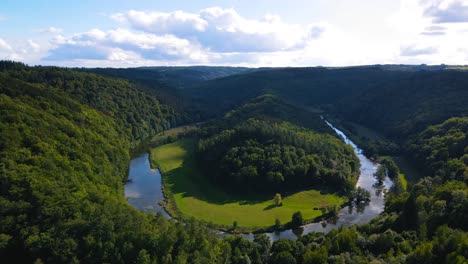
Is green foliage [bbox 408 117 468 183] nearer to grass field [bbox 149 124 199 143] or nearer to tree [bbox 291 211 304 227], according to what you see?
tree [bbox 291 211 304 227]

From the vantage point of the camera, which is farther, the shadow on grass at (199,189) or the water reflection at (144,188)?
the shadow on grass at (199,189)

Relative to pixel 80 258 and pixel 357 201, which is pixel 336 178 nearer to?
→ pixel 357 201

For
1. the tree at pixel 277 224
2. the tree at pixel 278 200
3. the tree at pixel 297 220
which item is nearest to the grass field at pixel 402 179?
the tree at pixel 278 200

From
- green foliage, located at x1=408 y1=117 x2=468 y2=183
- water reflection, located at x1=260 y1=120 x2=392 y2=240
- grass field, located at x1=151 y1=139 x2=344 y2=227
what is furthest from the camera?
green foliage, located at x1=408 y1=117 x2=468 y2=183

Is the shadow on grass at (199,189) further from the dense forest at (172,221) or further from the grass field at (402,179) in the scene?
the grass field at (402,179)

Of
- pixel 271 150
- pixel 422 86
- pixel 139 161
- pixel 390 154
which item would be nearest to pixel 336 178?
pixel 271 150

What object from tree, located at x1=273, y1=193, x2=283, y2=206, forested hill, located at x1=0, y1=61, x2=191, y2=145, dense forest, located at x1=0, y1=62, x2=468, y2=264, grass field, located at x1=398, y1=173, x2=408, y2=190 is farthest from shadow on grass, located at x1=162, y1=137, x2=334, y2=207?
forested hill, located at x1=0, y1=61, x2=191, y2=145
